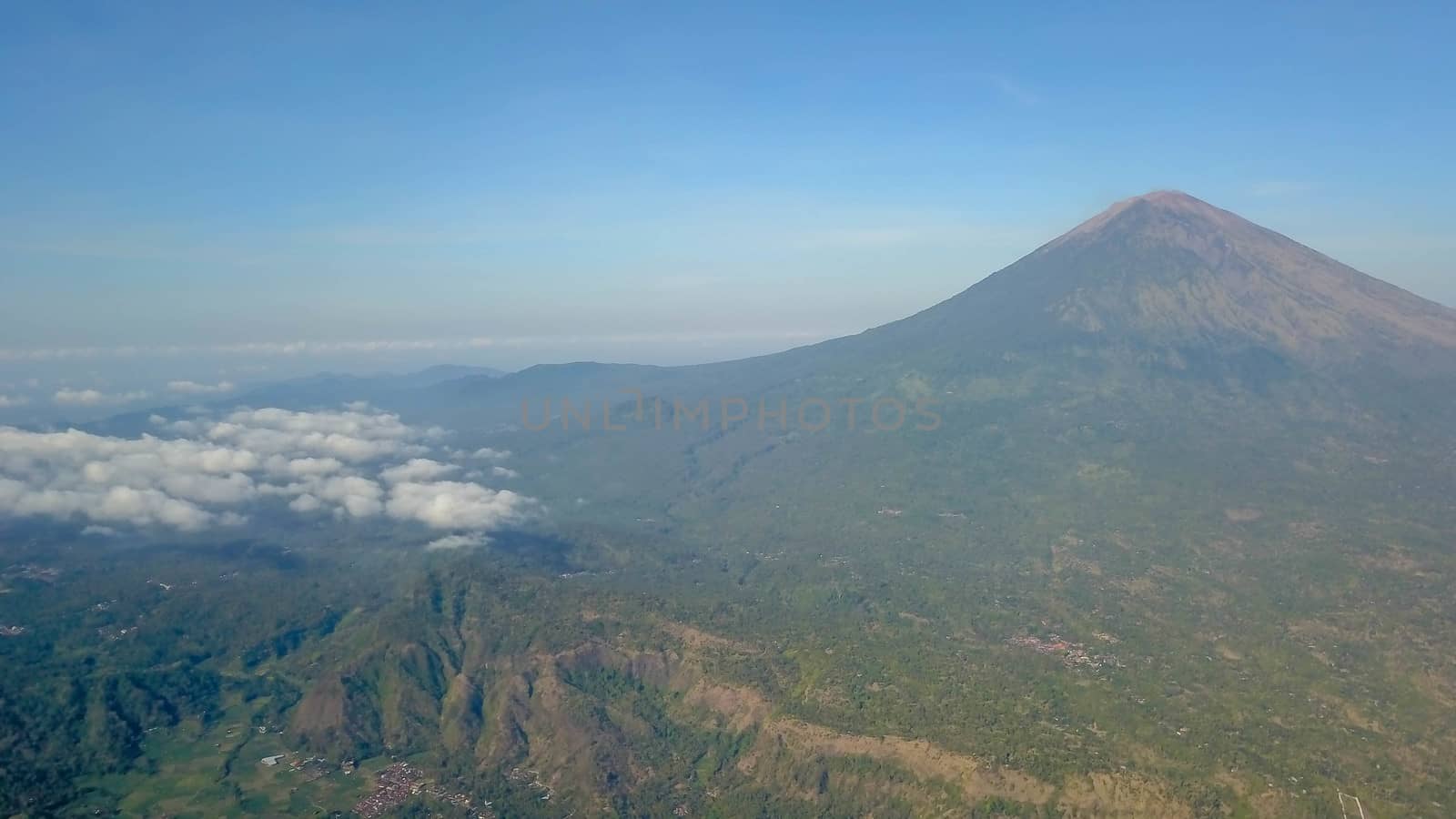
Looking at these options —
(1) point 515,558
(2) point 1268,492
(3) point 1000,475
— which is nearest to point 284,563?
(1) point 515,558

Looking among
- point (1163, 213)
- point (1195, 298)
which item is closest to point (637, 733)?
point (1195, 298)

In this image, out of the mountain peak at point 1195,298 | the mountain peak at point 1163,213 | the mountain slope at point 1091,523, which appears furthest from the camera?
the mountain peak at point 1163,213

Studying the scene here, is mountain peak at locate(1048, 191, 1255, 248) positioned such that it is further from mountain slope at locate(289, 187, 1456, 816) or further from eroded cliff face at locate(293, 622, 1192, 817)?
eroded cliff face at locate(293, 622, 1192, 817)

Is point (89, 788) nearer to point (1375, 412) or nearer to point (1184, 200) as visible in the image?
point (1375, 412)

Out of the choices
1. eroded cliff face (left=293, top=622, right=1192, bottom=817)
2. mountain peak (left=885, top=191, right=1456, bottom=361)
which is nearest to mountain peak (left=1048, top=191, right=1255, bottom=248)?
mountain peak (left=885, top=191, right=1456, bottom=361)

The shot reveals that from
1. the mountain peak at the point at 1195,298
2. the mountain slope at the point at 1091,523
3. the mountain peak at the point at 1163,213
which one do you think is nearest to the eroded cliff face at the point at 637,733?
the mountain slope at the point at 1091,523

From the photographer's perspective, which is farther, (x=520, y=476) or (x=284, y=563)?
(x=520, y=476)

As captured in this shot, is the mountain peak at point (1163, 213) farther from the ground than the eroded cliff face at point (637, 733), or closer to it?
farther from the ground

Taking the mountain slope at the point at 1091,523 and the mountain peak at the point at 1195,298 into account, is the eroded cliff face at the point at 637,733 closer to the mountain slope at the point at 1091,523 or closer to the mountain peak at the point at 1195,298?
the mountain slope at the point at 1091,523

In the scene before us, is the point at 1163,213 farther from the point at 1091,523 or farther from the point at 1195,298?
the point at 1091,523

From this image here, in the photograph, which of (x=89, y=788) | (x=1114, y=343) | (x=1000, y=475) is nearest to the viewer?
(x=89, y=788)

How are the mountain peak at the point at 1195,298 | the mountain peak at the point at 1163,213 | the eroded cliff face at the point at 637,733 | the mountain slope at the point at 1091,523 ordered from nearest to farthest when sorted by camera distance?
the eroded cliff face at the point at 637,733, the mountain slope at the point at 1091,523, the mountain peak at the point at 1195,298, the mountain peak at the point at 1163,213
